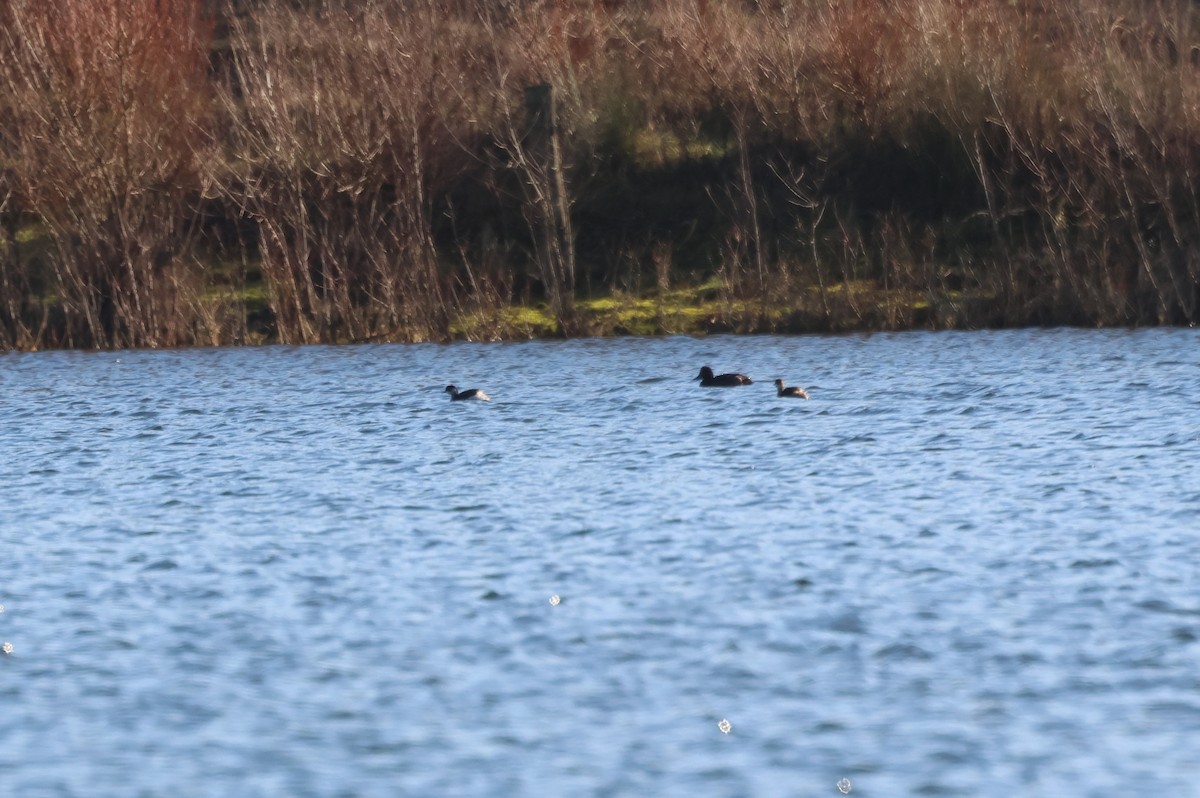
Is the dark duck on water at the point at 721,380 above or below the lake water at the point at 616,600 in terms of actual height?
above

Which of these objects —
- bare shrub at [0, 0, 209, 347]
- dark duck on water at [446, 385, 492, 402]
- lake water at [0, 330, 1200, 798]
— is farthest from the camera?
bare shrub at [0, 0, 209, 347]

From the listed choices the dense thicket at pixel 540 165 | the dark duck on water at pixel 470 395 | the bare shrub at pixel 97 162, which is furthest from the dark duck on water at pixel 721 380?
the bare shrub at pixel 97 162

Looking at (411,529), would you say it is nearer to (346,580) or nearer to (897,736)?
(346,580)

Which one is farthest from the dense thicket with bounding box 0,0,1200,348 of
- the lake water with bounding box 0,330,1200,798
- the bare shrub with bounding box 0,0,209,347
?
the lake water with bounding box 0,330,1200,798

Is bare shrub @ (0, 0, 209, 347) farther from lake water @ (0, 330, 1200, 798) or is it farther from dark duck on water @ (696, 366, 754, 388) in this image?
dark duck on water @ (696, 366, 754, 388)

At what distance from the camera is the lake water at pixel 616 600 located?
6.85 m

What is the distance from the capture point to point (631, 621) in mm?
8969

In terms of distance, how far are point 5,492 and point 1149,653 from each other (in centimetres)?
931

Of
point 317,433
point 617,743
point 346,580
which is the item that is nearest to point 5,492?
point 317,433

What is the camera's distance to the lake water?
22.5 ft

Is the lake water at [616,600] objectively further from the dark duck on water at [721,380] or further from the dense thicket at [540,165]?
the dense thicket at [540,165]

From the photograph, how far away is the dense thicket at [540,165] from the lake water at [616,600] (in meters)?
7.02

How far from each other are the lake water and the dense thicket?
7.02 meters

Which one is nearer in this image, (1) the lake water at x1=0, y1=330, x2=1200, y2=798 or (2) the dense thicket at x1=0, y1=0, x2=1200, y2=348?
(1) the lake water at x1=0, y1=330, x2=1200, y2=798
